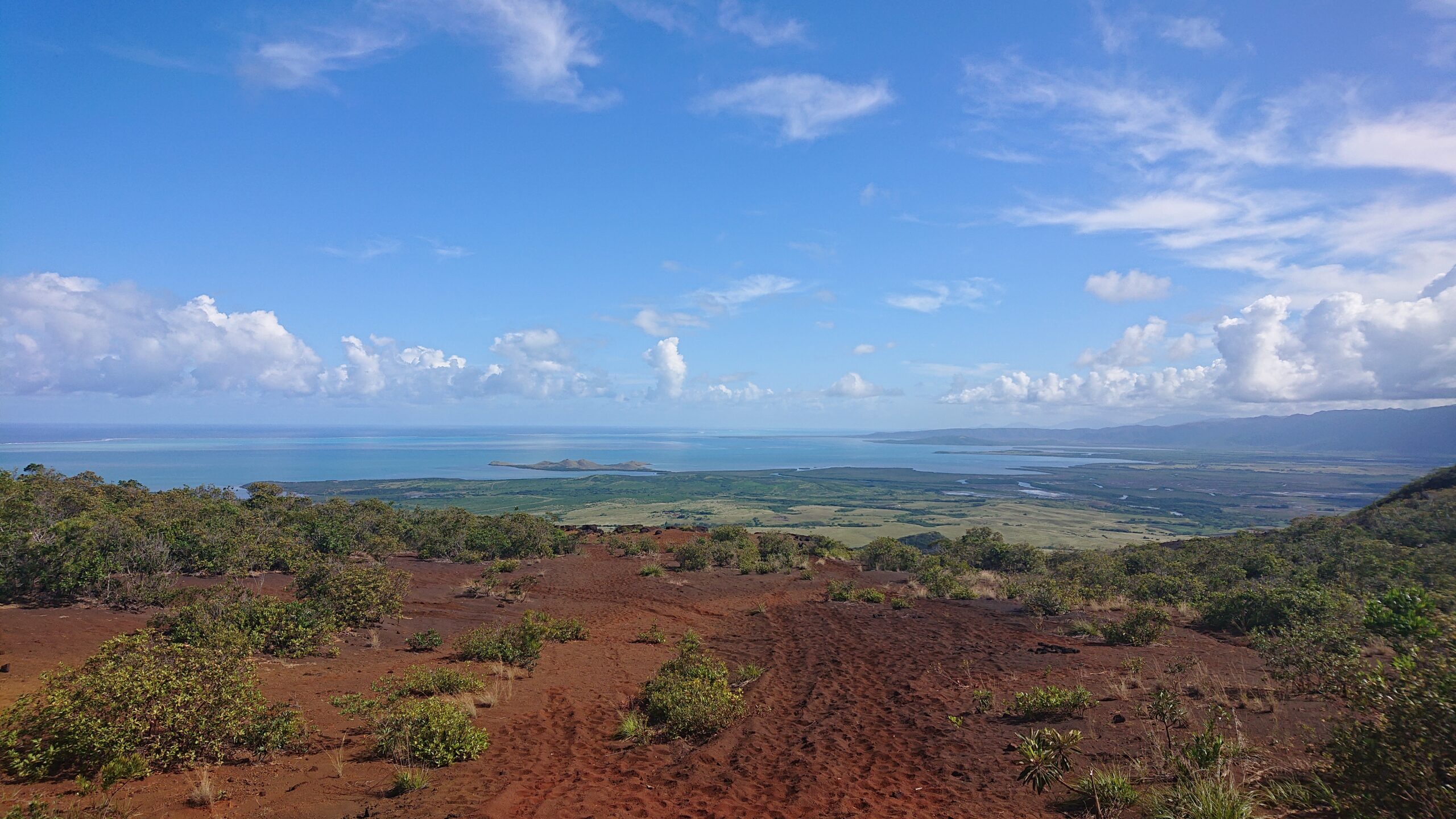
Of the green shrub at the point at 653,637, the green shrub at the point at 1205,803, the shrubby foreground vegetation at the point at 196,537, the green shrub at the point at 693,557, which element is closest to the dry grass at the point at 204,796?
the shrubby foreground vegetation at the point at 196,537

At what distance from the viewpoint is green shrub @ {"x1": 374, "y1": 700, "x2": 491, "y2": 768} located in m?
6.80

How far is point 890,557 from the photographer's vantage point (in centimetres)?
2600

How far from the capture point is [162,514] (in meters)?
18.7

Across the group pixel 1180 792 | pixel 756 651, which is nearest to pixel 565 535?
pixel 756 651

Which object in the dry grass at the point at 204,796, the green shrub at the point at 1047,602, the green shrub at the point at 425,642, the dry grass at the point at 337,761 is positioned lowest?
the green shrub at the point at 1047,602

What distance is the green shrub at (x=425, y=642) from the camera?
40.5ft

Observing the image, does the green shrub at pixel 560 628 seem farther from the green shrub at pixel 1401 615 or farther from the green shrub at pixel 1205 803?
the green shrub at pixel 1401 615

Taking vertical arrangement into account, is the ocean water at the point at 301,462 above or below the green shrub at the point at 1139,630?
below

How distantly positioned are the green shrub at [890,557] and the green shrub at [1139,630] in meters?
12.1

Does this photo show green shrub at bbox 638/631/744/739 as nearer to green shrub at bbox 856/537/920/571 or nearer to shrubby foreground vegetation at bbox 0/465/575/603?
shrubby foreground vegetation at bbox 0/465/575/603

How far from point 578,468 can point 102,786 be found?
133770 mm

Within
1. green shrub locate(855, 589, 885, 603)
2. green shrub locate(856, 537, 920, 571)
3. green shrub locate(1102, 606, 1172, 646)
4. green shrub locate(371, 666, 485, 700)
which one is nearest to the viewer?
green shrub locate(371, 666, 485, 700)

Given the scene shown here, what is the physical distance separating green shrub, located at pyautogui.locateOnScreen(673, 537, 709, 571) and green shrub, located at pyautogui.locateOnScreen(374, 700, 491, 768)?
17.2 m

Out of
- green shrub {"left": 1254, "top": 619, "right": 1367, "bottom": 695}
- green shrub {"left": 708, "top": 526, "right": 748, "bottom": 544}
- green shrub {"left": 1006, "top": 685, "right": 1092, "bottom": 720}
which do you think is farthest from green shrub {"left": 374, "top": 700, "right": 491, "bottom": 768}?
green shrub {"left": 708, "top": 526, "right": 748, "bottom": 544}
